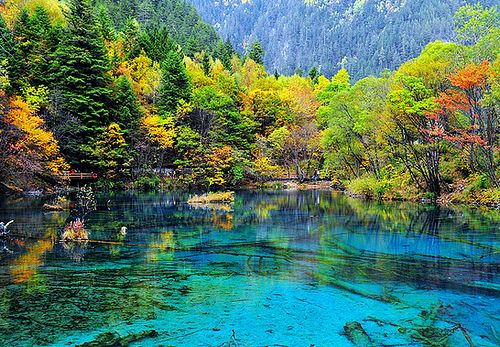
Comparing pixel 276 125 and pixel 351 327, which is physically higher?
pixel 276 125

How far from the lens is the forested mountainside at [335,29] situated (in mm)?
126000

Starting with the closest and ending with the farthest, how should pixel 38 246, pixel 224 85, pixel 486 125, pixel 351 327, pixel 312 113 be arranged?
pixel 351 327 < pixel 38 246 < pixel 486 125 < pixel 224 85 < pixel 312 113

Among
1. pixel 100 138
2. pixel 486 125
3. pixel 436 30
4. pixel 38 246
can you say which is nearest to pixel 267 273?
pixel 38 246

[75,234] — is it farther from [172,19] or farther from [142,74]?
[172,19]

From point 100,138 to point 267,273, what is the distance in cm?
3007

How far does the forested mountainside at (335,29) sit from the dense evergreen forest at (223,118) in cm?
7708

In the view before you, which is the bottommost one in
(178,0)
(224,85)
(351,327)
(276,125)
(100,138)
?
(351,327)

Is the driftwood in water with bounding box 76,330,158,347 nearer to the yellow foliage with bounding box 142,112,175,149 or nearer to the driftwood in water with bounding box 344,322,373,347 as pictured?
the driftwood in water with bounding box 344,322,373,347

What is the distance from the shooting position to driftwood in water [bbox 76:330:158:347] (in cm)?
518

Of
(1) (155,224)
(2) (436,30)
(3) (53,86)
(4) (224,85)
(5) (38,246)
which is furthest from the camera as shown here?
(2) (436,30)

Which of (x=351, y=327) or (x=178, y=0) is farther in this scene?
(x=178, y=0)

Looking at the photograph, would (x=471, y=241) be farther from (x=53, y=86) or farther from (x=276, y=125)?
(x=276, y=125)

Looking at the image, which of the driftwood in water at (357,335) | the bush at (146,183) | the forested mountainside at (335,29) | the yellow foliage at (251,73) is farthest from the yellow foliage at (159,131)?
the forested mountainside at (335,29)

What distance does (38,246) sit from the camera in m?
11.4
